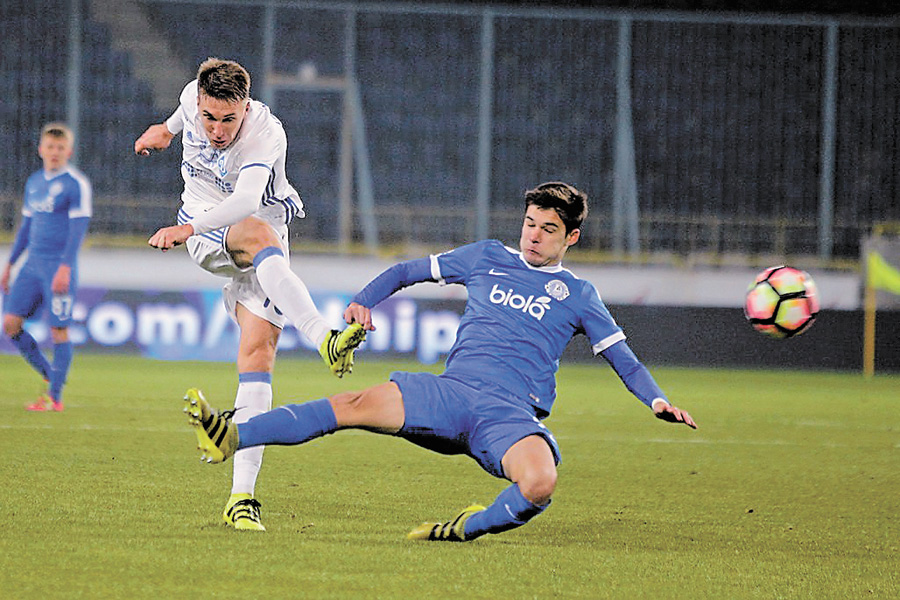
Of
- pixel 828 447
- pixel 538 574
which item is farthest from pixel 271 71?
pixel 538 574

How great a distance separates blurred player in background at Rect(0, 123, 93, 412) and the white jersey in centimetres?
396

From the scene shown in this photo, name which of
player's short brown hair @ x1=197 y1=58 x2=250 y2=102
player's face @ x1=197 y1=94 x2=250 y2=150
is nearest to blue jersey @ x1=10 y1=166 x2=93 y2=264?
player's face @ x1=197 y1=94 x2=250 y2=150

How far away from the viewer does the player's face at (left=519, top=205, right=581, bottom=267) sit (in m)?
4.63

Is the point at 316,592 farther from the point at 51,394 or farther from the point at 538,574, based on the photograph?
the point at 51,394

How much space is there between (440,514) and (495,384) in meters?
0.95

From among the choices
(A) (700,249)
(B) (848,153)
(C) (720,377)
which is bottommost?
(C) (720,377)

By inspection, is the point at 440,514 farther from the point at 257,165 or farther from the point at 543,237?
the point at 257,165

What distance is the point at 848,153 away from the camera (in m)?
18.9

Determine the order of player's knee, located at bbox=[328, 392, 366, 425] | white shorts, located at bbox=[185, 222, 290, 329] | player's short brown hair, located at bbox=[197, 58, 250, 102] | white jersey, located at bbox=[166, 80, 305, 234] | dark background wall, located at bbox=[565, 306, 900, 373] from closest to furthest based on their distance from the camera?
player's knee, located at bbox=[328, 392, 366, 425] < player's short brown hair, located at bbox=[197, 58, 250, 102] < white jersey, located at bbox=[166, 80, 305, 234] < white shorts, located at bbox=[185, 222, 290, 329] < dark background wall, located at bbox=[565, 306, 900, 373]

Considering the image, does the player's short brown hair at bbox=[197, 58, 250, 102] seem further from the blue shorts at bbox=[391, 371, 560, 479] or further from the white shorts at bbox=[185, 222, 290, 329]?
the blue shorts at bbox=[391, 371, 560, 479]

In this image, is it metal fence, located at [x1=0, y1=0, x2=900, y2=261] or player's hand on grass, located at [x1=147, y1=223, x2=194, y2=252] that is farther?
metal fence, located at [x1=0, y1=0, x2=900, y2=261]

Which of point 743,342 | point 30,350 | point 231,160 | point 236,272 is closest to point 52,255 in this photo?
point 30,350

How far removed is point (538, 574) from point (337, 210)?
14.6m

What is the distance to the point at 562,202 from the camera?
181 inches
